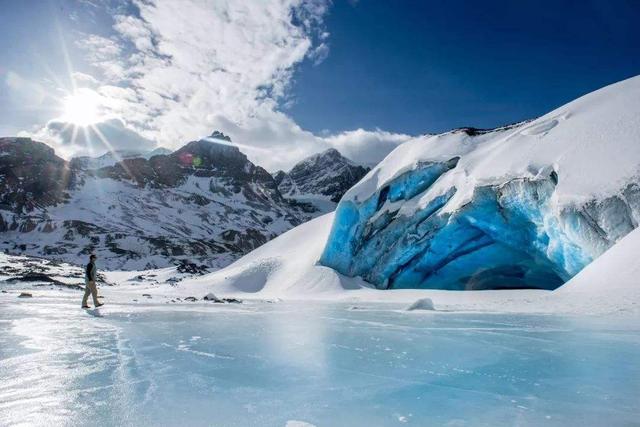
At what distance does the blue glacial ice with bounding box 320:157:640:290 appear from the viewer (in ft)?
51.7

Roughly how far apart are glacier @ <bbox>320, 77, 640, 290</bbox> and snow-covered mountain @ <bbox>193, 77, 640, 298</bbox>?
6 cm

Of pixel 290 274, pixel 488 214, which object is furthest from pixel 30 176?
pixel 488 214

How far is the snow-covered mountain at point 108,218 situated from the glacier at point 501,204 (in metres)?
92.0

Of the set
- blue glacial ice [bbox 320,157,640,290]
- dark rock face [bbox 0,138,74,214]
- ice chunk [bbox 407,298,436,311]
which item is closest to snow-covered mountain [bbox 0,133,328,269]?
dark rock face [bbox 0,138,74,214]

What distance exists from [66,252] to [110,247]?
1083cm

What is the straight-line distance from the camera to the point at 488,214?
21.2 metres

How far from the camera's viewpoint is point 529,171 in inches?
748

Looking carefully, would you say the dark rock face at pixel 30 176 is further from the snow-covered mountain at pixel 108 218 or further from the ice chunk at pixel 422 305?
the ice chunk at pixel 422 305

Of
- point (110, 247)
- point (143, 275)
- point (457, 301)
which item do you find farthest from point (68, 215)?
point (457, 301)

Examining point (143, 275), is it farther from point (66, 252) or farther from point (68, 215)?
point (68, 215)

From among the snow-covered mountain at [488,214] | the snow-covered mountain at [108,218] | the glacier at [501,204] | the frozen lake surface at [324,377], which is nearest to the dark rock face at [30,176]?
the snow-covered mountain at [108,218]

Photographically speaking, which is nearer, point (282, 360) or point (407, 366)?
point (407, 366)

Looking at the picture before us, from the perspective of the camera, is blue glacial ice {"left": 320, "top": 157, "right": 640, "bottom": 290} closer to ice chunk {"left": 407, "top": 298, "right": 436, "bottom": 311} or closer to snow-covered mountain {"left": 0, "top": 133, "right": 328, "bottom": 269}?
ice chunk {"left": 407, "top": 298, "right": 436, "bottom": 311}

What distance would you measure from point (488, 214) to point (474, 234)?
85.4 inches
